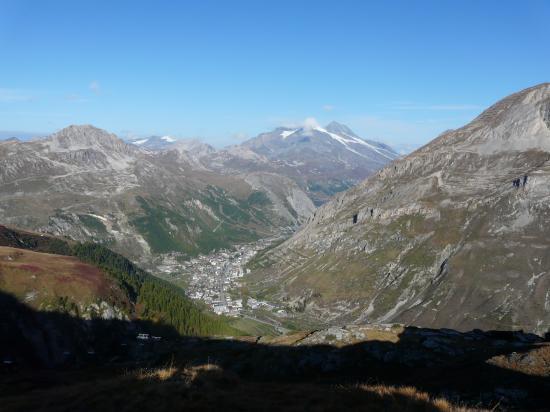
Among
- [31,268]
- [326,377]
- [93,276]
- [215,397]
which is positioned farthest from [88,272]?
[215,397]

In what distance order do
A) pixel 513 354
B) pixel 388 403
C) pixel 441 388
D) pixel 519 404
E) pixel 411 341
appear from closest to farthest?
1. pixel 388 403
2. pixel 519 404
3. pixel 441 388
4. pixel 513 354
5. pixel 411 341

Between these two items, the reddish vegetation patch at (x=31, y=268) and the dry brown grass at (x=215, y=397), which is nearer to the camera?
the dry brown grass at (x=215, y=397)

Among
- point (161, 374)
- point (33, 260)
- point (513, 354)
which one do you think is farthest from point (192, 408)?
point (33, 260)

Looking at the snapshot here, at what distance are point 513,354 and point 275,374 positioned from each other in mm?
38180

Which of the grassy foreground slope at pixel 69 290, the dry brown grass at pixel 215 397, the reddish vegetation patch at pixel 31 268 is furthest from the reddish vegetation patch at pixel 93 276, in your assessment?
the dry brown grass at pixel 215 397

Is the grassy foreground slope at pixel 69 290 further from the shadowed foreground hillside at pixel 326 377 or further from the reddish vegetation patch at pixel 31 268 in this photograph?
the shadowed foreground hillside at pixel 326 377

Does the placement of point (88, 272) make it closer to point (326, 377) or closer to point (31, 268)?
point (31, 268)

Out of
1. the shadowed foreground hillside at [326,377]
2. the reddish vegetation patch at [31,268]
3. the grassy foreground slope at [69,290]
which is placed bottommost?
the grassy foreground slope at [69,290]

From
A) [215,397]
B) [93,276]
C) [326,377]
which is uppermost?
[215,397]

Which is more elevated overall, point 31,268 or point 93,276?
point 31,268

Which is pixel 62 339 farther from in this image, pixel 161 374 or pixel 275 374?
pixel 161 374

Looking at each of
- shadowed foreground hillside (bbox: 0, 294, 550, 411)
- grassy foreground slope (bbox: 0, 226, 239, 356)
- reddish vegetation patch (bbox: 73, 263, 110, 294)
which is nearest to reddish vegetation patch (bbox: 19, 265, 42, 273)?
grassy foreground slope (bbox: 0, 226, 239, 356)

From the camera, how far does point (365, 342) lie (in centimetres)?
7644

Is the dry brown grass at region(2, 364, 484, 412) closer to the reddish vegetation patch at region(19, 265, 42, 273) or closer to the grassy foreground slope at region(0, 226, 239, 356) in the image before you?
the grassy foreground slope at region(0, 226, 239, 356)
